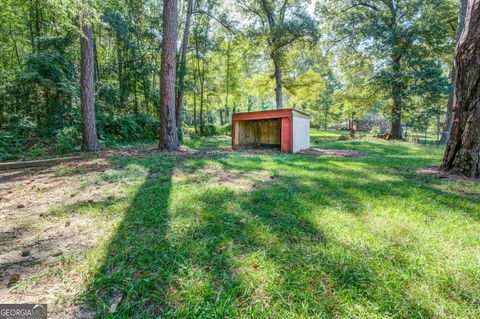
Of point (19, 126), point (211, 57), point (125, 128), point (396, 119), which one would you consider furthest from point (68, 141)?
point (396, 119)

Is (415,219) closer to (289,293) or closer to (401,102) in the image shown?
(289,293)

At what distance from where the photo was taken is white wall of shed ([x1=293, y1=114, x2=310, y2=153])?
8.72 meters

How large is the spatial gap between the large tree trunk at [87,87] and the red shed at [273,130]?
17.6ft

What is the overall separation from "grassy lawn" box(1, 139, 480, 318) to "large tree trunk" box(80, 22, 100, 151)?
17.8 ft

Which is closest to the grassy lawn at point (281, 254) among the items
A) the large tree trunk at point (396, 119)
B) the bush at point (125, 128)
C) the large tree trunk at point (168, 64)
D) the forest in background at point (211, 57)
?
the large tree trunk at point (168, 64)

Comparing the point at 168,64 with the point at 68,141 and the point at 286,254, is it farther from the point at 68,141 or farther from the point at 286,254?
the point at 286,254

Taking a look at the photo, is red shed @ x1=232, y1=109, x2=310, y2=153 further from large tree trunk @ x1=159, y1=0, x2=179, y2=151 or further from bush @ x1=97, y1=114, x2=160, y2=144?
bush @ x1=97, y1=114, x2=160, y2=144

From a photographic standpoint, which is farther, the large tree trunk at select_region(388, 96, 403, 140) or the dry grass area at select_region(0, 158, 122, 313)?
the large tree trunk at select_region(388, 96, 403, 140)

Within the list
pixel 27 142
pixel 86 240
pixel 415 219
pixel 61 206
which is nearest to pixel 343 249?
pixel 415 219

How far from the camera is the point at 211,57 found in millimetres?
18359

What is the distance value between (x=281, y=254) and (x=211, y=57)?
63.2ft

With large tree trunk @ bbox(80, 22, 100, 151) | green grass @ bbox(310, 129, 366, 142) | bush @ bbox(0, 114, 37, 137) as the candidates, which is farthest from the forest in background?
green grass @ bbox(310, 129, 366, 142)

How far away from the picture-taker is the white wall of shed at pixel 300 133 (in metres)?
8.72

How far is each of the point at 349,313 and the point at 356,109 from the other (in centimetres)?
1724
